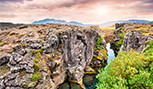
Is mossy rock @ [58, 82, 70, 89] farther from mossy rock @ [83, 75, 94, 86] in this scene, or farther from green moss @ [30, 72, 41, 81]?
green moss @ [30, 72, 41, 81]

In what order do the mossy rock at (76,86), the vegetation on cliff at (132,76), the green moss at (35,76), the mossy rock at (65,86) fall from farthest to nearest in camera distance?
the mossy rock at (76,86)
the mossy rock at (65,86)
the green moss at (35,76)
the vegetation on cliff at (132,76)

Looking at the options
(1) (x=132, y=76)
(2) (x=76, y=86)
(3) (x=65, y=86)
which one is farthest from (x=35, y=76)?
(2) (x=76, y=86)

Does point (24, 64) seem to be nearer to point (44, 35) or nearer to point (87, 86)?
point (44, 35)

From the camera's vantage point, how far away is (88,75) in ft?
138

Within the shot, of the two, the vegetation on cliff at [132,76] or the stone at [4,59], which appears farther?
the stone at [4,59]

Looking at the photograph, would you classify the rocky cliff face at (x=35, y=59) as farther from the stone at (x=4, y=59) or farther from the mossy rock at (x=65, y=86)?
the mossy rock at (x=65, y=86)

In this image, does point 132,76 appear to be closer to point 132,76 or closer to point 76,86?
point 132,76

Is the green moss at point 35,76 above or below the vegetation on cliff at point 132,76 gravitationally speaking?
below

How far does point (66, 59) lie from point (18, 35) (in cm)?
1830

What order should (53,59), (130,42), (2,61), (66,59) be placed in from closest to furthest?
(2,61) < (53,59) < (66,59) < (130,42)

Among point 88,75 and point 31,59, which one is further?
point 88,75

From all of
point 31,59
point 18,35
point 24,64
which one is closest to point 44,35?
point 18,35

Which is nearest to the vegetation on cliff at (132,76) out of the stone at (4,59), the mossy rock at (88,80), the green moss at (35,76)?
the green moss at (35,76)

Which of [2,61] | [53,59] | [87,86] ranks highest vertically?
[2,61]
